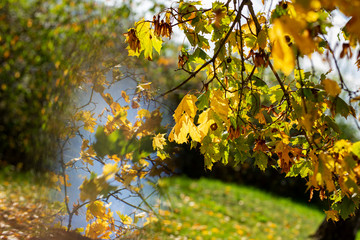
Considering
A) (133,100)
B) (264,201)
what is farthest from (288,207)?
(133,100)

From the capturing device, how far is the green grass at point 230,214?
3506 mm

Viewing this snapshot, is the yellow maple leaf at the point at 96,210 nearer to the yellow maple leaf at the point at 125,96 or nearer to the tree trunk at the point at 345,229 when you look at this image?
the yellow maple leaf at the point at 125,96

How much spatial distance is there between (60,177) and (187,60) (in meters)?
0.80

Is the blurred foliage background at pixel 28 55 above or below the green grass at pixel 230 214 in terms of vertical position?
above

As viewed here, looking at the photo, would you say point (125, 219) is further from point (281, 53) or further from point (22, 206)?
point (22, 206)

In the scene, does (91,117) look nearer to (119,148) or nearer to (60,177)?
(119,148)

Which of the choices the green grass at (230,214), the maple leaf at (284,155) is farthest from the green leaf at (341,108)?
the green grass at (230,214)

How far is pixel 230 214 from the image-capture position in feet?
13.3

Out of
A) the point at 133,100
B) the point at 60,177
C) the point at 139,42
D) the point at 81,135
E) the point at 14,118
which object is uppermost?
the point at 14,118

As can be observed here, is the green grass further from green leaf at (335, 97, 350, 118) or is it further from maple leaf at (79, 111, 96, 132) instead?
green leaf at (335, 97, 350, 118)

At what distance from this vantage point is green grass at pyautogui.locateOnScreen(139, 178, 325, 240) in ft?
11.5

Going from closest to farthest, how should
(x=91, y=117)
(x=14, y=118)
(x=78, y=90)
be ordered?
(x=91, y=117), (x=78, y=90), (x=14, y=118)

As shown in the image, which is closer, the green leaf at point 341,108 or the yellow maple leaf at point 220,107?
the green leaf at point 341,108

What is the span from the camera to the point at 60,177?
159 centimetres
